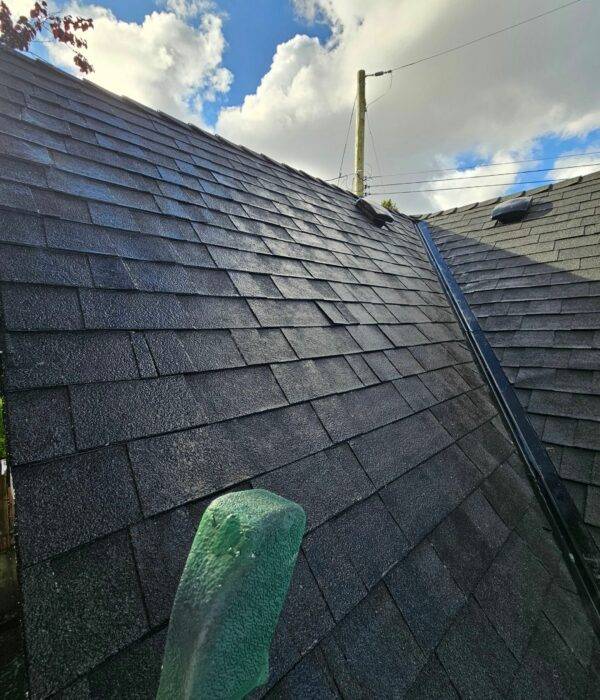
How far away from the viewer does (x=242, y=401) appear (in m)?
1.56

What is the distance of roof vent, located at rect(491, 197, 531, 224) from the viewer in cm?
598

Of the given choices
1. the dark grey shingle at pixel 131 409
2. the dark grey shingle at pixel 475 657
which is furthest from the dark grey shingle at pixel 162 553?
the dark grey shingle at pixel 475 657

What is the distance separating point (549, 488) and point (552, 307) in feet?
7.99

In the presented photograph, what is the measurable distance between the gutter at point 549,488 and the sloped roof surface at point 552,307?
9 centimetres

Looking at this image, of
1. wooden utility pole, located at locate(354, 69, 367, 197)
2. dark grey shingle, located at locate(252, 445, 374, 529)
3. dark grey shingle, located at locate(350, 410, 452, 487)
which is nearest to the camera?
dark grey shingle, located at locate(252, 445, 374, 529)

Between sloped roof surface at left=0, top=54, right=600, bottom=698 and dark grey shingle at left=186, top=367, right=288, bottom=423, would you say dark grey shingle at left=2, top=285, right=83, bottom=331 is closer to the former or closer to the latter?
sloped roof surface at left=0, top=54, right=600, bottom=698

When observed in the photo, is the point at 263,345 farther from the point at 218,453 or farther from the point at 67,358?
the point at 67,358

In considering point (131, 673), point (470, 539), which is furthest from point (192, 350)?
point (470, 539)

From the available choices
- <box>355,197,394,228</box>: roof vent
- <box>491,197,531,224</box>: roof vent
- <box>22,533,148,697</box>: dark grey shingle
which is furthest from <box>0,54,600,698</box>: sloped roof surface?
<box>491,197,531,224</box>: roof vent

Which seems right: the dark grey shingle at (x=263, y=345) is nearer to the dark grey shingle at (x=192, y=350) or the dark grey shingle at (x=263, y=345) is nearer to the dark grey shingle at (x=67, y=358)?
the dark grey shingle at (x=192, y=350)

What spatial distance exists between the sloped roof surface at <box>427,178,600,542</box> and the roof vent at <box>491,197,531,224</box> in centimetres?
14

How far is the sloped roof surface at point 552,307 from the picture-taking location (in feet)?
8.91

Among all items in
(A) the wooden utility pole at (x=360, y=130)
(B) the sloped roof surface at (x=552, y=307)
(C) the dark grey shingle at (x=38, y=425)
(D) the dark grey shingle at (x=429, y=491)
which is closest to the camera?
(C) the dark grey shingle at (x=38, y=425)

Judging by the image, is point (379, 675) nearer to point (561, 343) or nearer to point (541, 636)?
point (541, 636)
